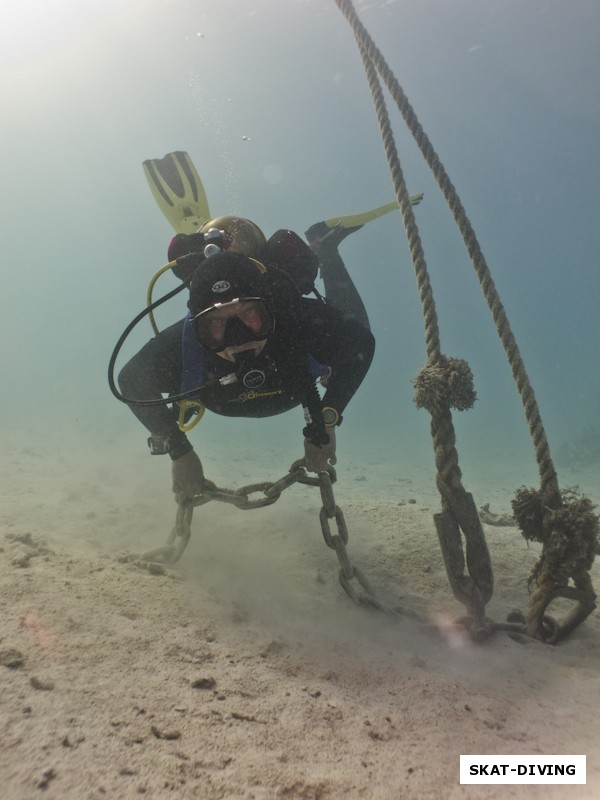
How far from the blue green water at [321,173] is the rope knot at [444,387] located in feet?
41.8

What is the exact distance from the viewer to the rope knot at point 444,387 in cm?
254

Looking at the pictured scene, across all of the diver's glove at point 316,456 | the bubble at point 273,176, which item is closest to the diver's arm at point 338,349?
the diver's glove at point 316,456

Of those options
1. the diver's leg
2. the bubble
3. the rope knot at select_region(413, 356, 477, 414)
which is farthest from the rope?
the bubble

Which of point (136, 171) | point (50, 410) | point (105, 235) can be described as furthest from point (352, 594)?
point (105, 235)

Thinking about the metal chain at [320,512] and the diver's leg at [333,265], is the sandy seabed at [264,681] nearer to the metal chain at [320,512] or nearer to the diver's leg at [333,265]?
the metal chain at [320,512]

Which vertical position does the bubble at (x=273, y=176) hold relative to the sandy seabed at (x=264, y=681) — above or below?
above

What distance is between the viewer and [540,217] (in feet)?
253

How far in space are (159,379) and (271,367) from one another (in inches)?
42.1

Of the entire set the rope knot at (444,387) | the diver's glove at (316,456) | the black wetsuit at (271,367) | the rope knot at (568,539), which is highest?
the black wetsuit at (271,367)

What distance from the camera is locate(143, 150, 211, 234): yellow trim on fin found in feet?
15.8

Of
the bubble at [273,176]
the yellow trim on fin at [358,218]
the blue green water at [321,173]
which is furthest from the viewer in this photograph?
the bubble at [273,176]

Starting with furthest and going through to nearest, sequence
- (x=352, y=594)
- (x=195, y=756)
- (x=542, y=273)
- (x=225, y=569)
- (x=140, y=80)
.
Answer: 1. (x=542, y=273)
2. (x=140, y=80)
3. (x=225, y=569)
4. (x=352, y=594)
5. (x=195, y=756)

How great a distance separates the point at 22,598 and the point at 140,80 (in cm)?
5569

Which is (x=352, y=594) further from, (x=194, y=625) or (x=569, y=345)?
(x=569, y=345)
